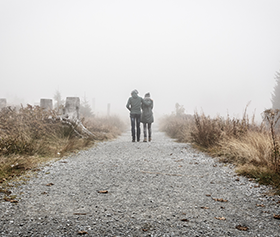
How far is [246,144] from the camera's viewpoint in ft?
18.5

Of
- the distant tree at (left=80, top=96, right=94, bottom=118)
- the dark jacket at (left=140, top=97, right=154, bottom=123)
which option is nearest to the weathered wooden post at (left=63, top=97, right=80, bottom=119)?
the dark jacket at (left=140, top=97, right=154, bottom=123)

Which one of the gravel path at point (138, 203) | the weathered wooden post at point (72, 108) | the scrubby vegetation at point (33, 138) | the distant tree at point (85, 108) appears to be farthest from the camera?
the distant tree at point (85, 108)

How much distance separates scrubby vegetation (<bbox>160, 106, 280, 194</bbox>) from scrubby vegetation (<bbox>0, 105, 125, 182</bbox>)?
3.95 metres

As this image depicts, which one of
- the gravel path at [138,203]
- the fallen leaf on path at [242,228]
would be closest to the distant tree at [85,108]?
the gravel path at [138,203]

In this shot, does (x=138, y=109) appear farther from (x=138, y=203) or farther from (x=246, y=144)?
(x=138, y=203)

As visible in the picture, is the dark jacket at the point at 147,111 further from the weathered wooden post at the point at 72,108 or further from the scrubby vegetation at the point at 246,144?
the weathered wooden post at the point at 72,108

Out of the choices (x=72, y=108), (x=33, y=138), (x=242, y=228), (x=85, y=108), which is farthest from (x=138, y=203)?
(x=85, y=108)

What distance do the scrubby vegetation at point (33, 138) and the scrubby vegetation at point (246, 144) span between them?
3.95m

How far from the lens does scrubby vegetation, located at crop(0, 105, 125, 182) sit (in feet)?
16.2

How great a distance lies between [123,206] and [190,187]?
4.55ft

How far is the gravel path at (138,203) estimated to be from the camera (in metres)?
2.60

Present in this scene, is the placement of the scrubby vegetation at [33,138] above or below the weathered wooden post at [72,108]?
below

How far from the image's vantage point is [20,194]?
3.59 meters

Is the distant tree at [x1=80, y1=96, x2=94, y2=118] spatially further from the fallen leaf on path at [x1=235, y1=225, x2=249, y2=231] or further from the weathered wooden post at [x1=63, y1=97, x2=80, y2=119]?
the fallen leaf on path at [x1=235, y1=225, x2=249, y2=231]
